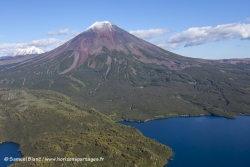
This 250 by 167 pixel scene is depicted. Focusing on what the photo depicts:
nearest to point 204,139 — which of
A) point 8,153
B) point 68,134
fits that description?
point 68,134

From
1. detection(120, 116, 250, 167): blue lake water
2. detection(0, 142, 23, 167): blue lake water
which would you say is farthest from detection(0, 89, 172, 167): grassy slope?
detection(120, 116, 250, 167): blue lake water

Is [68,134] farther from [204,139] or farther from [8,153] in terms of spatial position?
[204,139]

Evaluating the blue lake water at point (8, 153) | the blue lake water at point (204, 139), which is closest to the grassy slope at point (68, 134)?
the blue lake water at point (8, 153)

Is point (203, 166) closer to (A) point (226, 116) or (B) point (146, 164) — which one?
(B) point (146, 164)

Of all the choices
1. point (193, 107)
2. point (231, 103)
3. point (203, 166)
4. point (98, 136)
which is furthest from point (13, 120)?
point (231, 103)

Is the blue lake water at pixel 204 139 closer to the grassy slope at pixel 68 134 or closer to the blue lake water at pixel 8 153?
the grassy slope at pixel 68 134

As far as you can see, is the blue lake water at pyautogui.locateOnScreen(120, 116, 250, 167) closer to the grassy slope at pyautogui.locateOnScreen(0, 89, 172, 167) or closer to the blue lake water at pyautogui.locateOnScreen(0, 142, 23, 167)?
the grassy slope at pyautogui.locateOnScreen(0, 89, 172, 167)
